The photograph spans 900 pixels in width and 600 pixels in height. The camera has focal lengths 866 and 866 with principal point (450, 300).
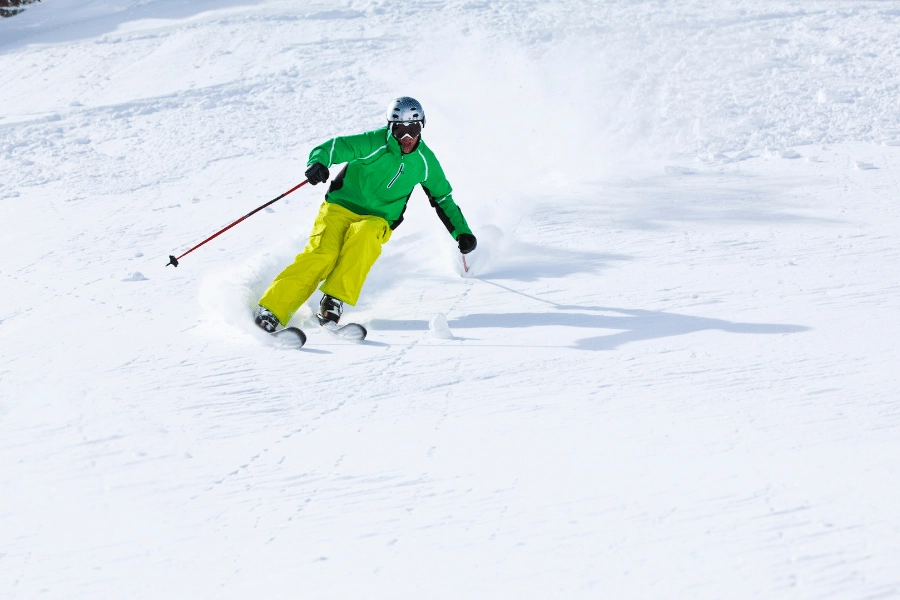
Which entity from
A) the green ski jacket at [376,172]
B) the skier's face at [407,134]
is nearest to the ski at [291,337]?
the green ski jacket at [376,172]

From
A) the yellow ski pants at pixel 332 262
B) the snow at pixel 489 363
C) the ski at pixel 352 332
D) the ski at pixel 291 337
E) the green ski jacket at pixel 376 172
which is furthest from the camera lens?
the green ski jacket at pixel 376 172

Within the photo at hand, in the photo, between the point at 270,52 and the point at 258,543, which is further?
the point at 270,52

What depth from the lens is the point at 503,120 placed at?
905 cm

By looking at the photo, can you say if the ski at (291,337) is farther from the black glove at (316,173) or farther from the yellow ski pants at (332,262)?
the black glove at (316,173)

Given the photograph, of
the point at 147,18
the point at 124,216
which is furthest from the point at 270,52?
the point at 124,216

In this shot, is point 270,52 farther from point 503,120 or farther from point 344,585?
point 344,585

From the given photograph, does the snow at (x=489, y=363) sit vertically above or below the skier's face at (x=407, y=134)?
below

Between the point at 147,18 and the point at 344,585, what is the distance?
14523 mm

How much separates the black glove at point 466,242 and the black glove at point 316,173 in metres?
0.92

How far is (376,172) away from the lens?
4.60 meters

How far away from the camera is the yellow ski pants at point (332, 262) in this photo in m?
4.21

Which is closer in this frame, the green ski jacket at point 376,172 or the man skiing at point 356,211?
the man skiing at point 356,211

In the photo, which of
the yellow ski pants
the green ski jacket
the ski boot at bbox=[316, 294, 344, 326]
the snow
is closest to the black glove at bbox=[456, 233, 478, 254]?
the snow

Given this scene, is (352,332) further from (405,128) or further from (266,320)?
(405,128)
